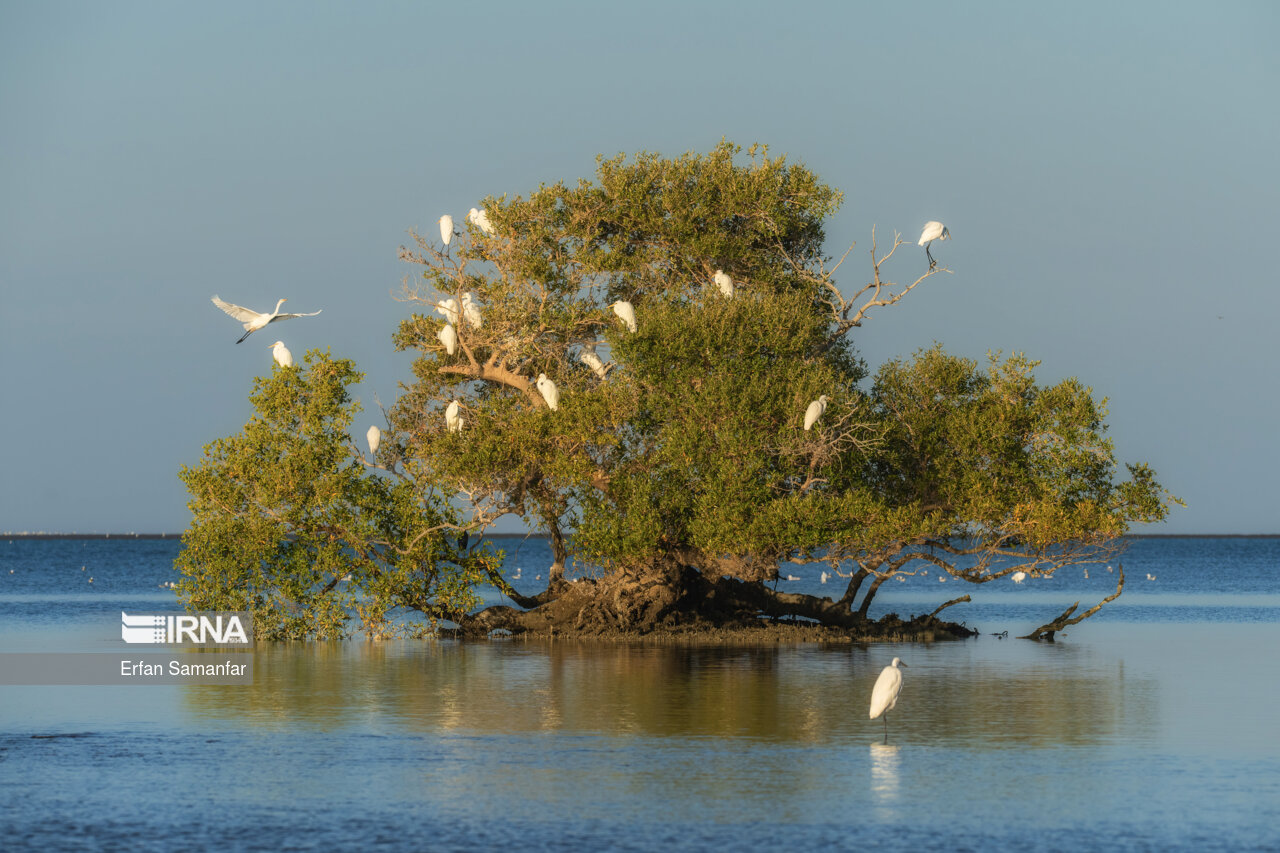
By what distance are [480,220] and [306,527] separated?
7469mm

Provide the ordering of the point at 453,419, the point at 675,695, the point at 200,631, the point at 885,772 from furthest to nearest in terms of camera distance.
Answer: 1. the point at 200,631
2. the point at 453,419
3. the point at 675,695
4. the point at 885,772

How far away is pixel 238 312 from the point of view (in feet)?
84.3

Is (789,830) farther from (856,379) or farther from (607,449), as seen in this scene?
(856,379)

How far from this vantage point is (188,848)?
11.8 metres

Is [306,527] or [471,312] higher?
[471,312]

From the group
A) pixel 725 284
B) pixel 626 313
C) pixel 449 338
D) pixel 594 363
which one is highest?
pixel 725 284

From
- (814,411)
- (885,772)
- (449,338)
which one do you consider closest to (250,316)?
(449,338)

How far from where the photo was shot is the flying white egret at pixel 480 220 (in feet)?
101

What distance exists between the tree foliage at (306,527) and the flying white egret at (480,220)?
162 inches

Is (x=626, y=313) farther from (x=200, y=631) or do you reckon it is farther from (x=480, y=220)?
(x=200, y=631)

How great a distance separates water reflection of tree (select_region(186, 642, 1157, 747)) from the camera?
18.1 metres

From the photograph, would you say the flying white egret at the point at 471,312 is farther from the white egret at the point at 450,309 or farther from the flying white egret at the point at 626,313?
the flying white egret at the point at 626,313

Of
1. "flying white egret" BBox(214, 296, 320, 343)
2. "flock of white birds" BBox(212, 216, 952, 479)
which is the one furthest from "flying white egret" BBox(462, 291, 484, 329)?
"flying white egret" BBox(214, 296, 320, 343)

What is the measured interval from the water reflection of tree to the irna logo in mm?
1947
